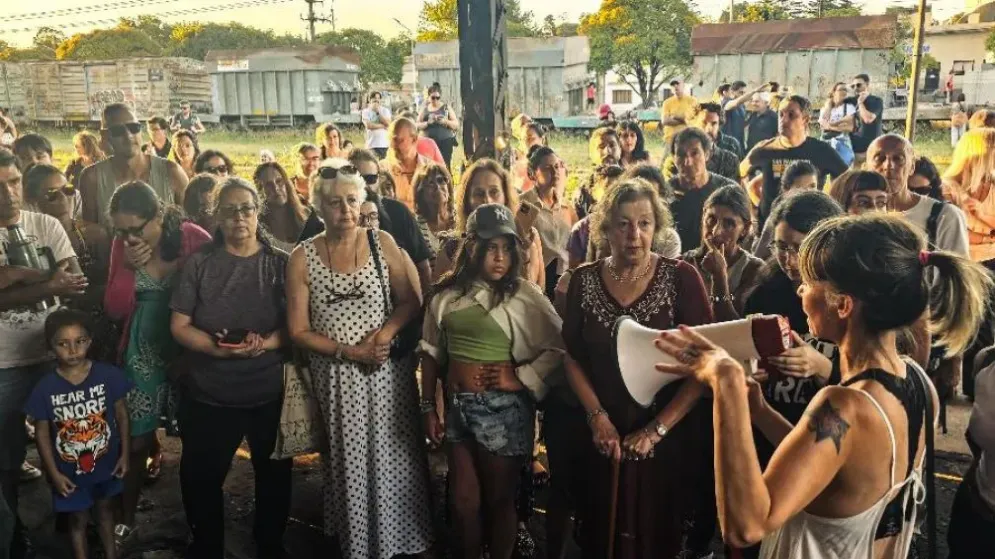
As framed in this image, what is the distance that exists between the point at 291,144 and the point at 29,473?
21472 mm

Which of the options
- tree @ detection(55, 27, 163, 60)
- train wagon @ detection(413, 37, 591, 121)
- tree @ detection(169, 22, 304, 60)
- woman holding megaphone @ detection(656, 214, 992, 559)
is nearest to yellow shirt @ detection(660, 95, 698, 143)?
woman holding megaphone @ detection(656, 214, 992, 559)

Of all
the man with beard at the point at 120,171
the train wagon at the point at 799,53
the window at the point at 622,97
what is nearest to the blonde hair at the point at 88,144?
the man with beard at the point at 120,171

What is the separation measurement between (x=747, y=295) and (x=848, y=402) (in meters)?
1.53

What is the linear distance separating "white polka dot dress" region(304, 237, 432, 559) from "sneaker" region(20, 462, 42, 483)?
6.89ft

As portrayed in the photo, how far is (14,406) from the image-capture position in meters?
3.42

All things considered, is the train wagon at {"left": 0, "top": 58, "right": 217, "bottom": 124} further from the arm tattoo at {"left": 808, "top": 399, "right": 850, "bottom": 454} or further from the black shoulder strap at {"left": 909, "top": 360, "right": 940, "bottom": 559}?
the arm tattoo at {"left": 808, "top": 399, "right": 850, "bottom": 454}

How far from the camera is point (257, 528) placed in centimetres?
357

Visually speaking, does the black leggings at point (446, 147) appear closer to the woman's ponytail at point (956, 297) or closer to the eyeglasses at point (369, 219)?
the eyeglasses at point (369, 219)

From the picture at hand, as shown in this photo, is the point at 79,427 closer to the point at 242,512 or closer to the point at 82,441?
the point at 82,441

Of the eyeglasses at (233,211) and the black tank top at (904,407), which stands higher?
the eyeglasses at (233,211)

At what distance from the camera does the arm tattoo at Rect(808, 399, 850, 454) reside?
1650mm

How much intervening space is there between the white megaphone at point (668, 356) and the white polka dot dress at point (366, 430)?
136 centimetres

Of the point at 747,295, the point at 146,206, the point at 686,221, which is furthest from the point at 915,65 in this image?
the point at 146,206

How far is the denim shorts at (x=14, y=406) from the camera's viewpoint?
3385 mm
